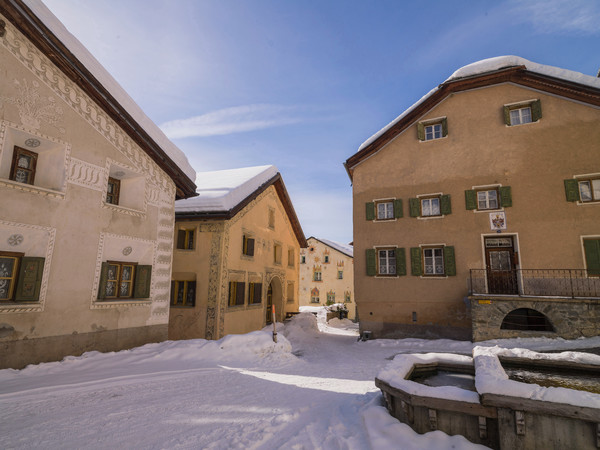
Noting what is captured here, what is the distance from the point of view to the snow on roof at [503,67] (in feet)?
45.8

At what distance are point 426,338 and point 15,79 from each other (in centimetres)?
1606

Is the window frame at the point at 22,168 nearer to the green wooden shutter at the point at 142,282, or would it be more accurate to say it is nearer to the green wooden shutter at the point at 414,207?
the green wooden shutter at the point at 142,282

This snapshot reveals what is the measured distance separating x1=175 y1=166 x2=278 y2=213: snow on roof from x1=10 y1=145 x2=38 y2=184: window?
651cm

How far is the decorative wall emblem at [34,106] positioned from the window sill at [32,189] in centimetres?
138

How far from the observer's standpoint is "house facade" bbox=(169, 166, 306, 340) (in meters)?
14.2

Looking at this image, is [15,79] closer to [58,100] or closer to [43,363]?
[58,100]

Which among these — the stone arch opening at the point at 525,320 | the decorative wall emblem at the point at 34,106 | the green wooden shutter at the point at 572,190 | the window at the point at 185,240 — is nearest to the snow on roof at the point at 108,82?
the decorative wall emblem at the point at 34,106

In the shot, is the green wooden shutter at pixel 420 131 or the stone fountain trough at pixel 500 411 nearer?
the stone fountain trough at pixel 500 411

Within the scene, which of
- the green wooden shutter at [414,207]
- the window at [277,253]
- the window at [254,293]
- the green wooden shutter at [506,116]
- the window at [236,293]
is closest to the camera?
the green wooden shutter at [506,116]

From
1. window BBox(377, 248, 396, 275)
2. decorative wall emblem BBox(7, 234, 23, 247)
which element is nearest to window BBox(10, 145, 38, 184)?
decorative wall emblem BBox(7, 234, 23, 247)

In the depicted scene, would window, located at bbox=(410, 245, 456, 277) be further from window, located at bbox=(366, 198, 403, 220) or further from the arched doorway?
the arched doorway

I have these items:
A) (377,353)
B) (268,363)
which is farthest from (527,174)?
(268,363)

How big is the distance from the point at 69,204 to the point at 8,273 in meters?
1.98

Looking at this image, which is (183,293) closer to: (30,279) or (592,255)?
(30,279)
